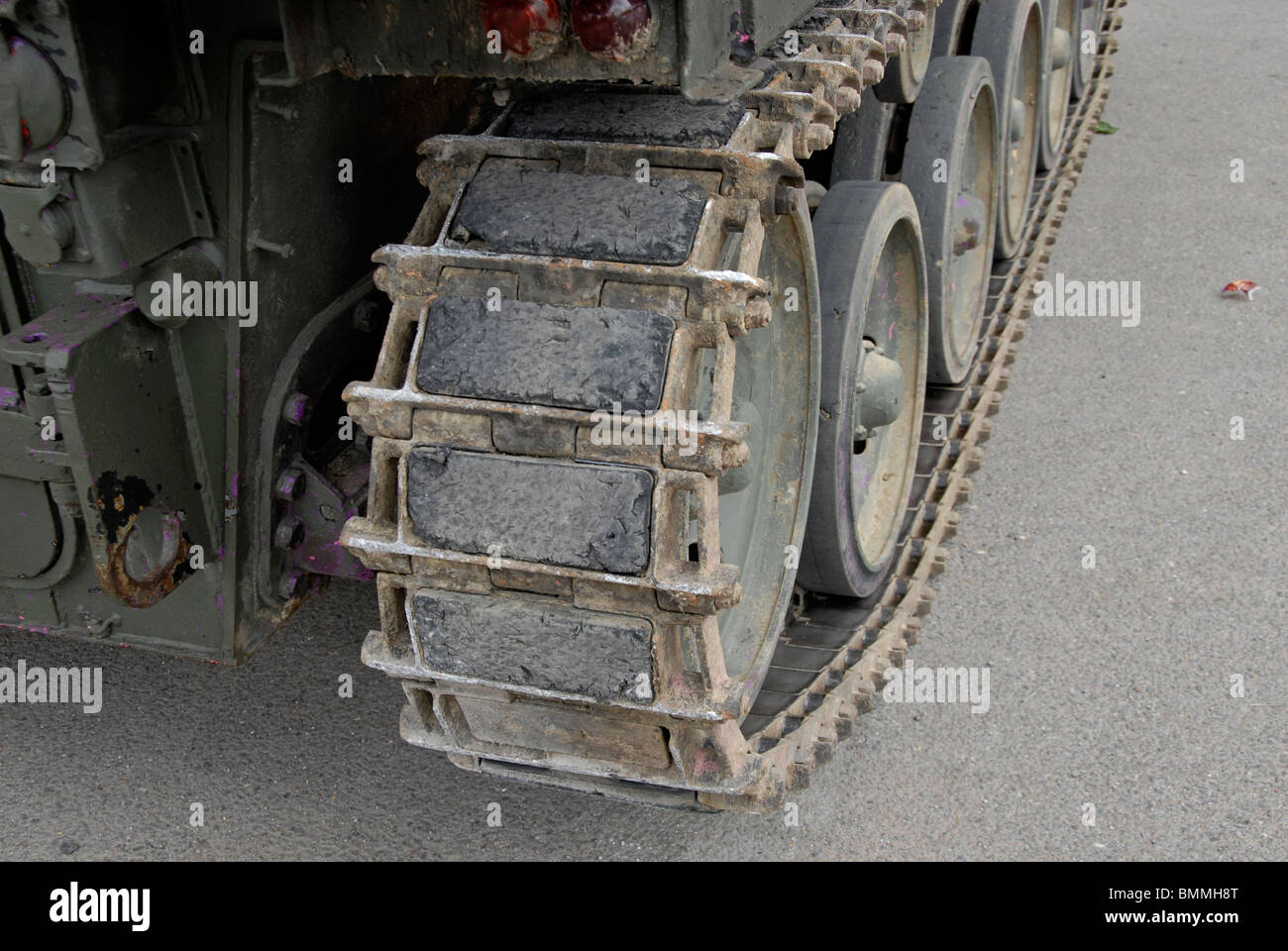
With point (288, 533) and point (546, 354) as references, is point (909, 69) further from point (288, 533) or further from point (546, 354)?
point (288, 533)

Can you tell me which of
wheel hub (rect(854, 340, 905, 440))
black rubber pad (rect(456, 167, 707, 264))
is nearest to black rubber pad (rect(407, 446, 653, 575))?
black rubber pad (rect(456, 167, 707, 264))

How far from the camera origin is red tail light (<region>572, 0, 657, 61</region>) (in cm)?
144

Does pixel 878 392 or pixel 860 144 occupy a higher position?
pixel 860 144

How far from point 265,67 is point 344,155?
0.30 metres

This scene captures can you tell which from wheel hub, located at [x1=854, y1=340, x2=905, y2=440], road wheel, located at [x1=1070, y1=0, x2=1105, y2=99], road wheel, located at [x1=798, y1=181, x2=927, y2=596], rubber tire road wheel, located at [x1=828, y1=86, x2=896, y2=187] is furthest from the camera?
road wheel, located at [x1=1070, y1=0, x2=1105, y2=99]

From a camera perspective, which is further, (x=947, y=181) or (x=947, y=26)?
(x=947, y=26)

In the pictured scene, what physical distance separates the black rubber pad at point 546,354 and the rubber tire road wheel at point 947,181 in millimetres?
1591

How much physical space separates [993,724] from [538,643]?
133 cm

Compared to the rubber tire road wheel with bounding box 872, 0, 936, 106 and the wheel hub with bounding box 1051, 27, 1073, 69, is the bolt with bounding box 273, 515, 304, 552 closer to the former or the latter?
the rubber tire road wheel with bounding box 872, 0, 936, 106

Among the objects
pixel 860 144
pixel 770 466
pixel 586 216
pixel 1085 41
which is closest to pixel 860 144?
pixel 860 144

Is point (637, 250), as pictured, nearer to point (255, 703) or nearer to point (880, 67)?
point (880, 67)

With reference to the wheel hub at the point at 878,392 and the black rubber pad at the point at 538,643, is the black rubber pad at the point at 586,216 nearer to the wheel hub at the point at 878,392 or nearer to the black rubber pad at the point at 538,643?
the black rubber pad at the point at 538,643

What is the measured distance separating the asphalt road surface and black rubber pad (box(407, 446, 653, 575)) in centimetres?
98

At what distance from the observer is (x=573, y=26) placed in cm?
148
